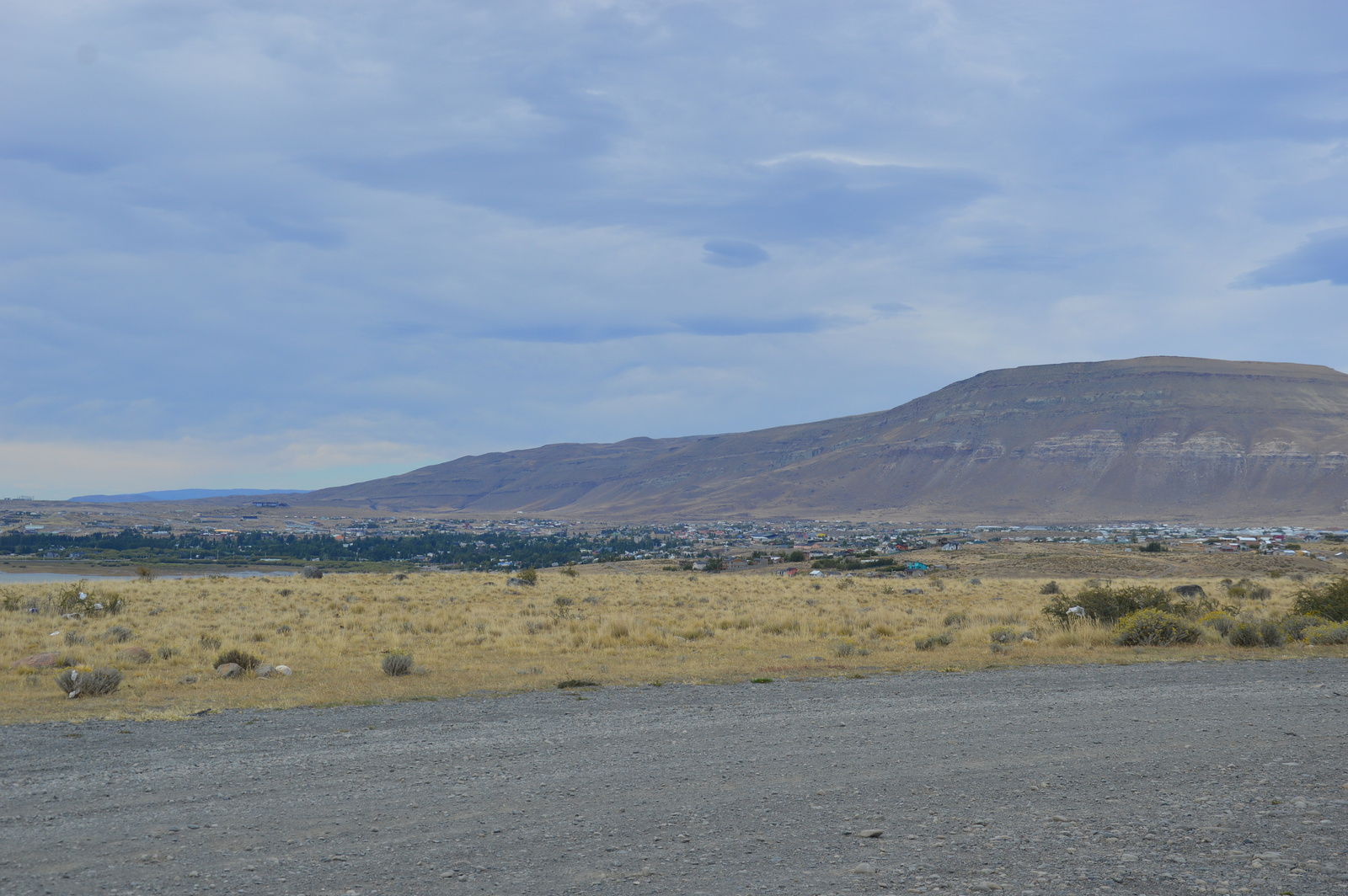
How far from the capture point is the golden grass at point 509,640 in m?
13.1

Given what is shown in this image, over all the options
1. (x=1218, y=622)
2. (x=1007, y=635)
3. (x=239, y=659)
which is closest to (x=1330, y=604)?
(x=1218, y=622)

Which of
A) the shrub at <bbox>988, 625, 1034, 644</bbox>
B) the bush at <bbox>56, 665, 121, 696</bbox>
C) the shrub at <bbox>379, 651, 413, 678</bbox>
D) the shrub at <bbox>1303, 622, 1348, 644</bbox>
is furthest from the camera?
the shrub at <bbox>988, 625, 1034, 644</bbox>

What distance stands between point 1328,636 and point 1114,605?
14.7 ft

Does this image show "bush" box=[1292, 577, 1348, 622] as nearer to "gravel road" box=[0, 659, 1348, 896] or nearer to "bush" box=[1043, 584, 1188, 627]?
"bush" box=[1043, 584, 1188, 627]

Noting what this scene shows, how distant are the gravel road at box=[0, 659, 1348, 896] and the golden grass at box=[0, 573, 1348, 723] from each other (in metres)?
2.72

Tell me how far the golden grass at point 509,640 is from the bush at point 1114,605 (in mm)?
728

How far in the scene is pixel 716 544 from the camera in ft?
363

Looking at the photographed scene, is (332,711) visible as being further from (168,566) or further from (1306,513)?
(1306,513)

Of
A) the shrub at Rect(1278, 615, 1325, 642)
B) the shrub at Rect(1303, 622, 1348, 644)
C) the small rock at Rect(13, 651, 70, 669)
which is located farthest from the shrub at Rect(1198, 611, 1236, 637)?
the small rock at Rect(13, 651, 70, 669)

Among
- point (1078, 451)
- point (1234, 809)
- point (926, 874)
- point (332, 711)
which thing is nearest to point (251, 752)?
point (332, 711)

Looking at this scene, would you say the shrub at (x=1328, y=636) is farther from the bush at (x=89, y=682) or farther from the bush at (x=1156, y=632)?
the bush at (x=89, y=682)

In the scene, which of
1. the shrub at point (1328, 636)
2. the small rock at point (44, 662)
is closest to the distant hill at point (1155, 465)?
the shrub at point (1328, 636)

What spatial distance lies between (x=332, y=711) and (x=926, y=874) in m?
7.95

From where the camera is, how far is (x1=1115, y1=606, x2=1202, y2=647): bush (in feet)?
55.0
